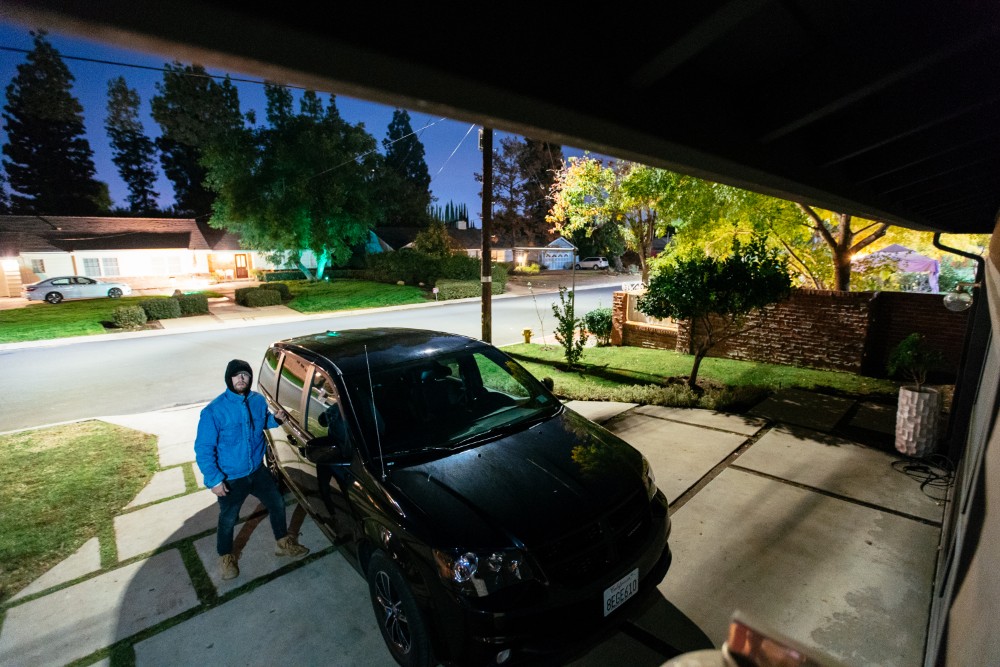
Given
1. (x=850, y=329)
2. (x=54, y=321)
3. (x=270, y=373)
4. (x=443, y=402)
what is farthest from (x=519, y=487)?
(x=54, y=321)

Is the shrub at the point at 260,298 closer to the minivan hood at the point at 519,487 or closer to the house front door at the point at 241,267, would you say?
the house front door at the point at 241,267

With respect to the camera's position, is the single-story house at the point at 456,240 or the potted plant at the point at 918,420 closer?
the potted plant at the point at 918,420

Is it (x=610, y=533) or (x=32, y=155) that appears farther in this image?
(x=32, y=155)

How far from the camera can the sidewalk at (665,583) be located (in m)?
3.03

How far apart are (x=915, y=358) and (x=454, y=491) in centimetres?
764

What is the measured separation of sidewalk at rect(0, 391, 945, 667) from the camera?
303cm

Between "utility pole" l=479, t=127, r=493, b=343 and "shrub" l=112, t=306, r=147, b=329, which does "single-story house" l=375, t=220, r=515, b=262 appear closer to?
"shrub" l=112, t=306, r=147, b=329

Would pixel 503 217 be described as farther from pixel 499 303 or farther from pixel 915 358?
pixel 915 358

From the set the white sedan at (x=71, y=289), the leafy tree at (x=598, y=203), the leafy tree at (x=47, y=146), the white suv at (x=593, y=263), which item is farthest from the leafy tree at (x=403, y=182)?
the leafy tree at (x=47, y=146)

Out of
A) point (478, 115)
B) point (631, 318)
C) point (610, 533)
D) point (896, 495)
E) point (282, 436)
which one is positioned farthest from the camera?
point (631, 318)

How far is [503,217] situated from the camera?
55406mm

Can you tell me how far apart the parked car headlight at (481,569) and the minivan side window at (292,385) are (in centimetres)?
213

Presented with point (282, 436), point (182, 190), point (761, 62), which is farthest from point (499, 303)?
point (182, 190)

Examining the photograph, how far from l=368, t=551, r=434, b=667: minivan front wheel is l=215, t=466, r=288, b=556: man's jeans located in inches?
52.6
